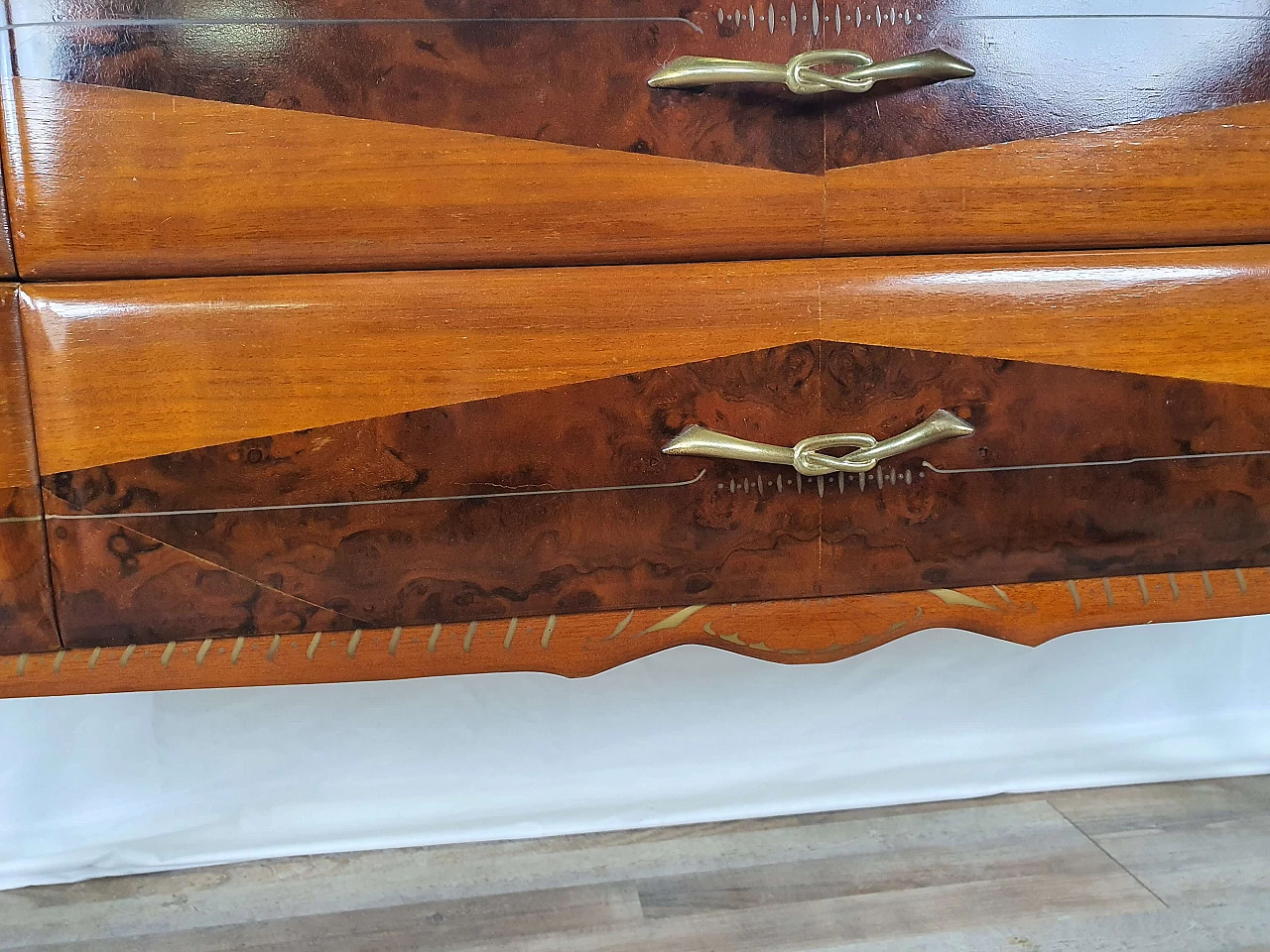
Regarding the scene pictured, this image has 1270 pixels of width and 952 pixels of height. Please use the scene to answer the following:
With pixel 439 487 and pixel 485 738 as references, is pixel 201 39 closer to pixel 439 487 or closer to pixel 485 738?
pixel 439 487

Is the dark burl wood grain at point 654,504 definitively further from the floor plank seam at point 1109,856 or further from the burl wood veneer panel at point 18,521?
the floor plank seam at point 1109,856

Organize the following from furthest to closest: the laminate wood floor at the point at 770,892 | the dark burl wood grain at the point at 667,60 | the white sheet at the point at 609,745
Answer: the white sheet at the point at 609,745
the laminate wood floor at the point at 770,892
the dark burl wood grain at the point at 667,60

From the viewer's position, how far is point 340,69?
1.63 feet

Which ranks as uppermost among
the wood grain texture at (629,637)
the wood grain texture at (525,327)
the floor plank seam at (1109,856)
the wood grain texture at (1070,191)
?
the wood grain texture at (1070,191)

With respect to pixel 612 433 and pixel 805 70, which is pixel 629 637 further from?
pixel 805 70

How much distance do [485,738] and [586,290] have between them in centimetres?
63

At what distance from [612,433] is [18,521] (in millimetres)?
308

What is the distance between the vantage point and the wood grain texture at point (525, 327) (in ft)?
1.66

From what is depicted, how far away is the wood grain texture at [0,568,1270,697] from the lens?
535 mm

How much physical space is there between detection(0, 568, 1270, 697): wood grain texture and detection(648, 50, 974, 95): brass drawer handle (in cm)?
28

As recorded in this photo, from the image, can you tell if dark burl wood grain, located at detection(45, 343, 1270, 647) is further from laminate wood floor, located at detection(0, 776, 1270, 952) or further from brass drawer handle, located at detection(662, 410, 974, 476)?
laminate wood floor, located at detection(0, 776, 1270, 952)

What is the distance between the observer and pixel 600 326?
0.53 metres

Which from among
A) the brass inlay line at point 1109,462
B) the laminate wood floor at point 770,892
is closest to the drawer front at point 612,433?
the brass inlay line at point 1109,462

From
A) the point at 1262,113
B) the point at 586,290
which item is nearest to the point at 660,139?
the point at 586,290
